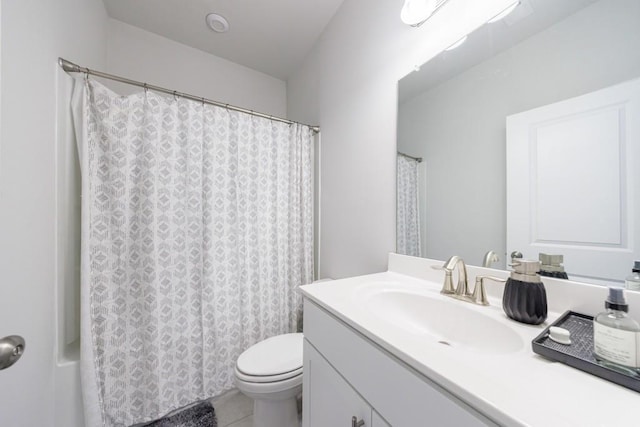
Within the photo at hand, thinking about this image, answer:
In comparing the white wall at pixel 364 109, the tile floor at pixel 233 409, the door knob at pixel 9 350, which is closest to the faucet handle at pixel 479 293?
the white wall at pixel 364 109

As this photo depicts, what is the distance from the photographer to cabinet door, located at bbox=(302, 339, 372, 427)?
0.59 metres

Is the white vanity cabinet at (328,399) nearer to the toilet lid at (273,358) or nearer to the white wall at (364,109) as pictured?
the toilet lid at (273,358)

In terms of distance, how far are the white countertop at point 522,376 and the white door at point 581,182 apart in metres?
0.10

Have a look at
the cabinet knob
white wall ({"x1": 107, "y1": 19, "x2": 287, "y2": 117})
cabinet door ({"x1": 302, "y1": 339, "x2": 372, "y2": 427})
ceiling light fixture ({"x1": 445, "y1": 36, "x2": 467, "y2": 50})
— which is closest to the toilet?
cabinet door ({"x1": 302, "y1": 339, "x2": 372, "y2": 427})

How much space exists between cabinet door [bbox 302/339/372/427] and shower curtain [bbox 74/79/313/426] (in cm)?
75

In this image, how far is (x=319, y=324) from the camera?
0.76 metres

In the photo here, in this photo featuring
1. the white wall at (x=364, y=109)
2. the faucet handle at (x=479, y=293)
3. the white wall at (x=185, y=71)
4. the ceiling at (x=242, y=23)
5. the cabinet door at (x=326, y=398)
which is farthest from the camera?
the white wall at (x=185, y=71)

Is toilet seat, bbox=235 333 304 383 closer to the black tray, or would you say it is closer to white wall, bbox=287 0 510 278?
white wall, bbox=287 0 510 278

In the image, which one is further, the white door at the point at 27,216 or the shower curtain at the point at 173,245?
the shower curtain at the point at 173,245

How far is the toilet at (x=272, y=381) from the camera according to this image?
0.98 m

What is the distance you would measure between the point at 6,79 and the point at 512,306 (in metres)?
1.63

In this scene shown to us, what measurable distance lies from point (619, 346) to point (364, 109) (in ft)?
4.16

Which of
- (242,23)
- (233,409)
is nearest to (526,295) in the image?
(233,409)

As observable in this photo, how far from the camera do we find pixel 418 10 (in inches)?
36.1
